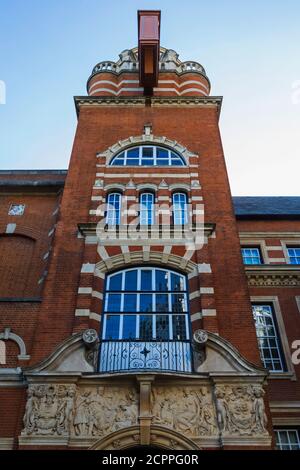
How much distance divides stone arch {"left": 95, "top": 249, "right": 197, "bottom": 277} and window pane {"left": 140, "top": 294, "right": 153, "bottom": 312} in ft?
3.72

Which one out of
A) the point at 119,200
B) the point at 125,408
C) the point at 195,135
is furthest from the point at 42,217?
the point at 125,408

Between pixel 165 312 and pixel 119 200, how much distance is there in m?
4.83

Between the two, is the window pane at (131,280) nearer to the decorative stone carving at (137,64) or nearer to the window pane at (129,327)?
the window pane at (129,327)

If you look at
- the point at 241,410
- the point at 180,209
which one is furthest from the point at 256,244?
the point at 241,410

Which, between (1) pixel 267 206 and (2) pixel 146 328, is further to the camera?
(1) pixel 267 206

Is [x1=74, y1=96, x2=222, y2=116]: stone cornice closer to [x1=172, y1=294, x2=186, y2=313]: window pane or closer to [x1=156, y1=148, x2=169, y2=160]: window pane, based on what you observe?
[x1=156, y1=148, x2=169, y2=160]: window pane

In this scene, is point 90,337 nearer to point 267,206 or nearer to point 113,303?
point 113,303

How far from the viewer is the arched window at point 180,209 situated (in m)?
14.6

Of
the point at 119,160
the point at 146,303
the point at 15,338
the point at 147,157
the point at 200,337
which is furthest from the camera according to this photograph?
the point at 147,157

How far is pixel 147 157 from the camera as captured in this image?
55.9ft

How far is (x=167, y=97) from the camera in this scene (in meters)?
19.4

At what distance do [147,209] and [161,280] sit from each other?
9.92 feet

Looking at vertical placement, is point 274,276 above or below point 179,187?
below

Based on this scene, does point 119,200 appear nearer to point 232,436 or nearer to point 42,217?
point 42,217
